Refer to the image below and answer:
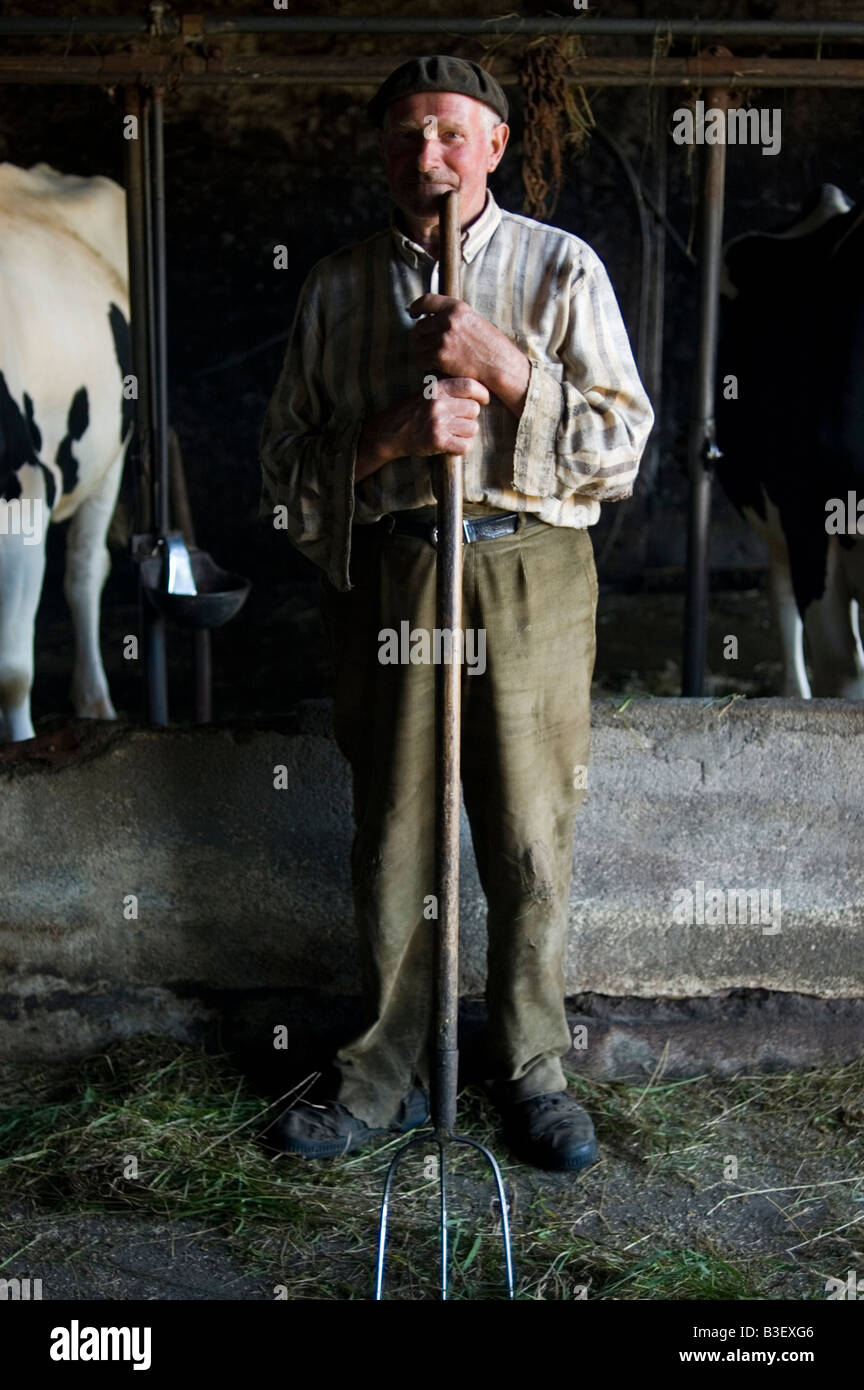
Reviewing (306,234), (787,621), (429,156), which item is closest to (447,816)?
(429,156)

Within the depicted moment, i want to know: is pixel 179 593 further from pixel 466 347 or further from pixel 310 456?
pixel 466 347

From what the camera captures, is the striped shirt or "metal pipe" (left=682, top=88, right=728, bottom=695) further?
"metal pipe" (left=682, top=88, right=728, bottom=695)

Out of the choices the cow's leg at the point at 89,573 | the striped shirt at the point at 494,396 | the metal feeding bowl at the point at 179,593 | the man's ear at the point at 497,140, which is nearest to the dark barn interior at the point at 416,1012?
the metal feeding bowl at the point at 179,593

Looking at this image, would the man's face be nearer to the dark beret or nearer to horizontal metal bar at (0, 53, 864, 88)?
the dark beret

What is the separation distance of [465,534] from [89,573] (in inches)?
134

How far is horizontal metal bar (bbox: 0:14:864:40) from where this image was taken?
3578mm

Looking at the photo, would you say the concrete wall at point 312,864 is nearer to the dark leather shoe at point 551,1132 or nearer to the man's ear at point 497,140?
the dark leather shoe at point 551,1132

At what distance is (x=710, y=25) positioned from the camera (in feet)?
12.2

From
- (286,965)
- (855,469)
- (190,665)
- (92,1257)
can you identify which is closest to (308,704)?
(286,965)

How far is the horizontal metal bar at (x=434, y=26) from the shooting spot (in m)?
3.58

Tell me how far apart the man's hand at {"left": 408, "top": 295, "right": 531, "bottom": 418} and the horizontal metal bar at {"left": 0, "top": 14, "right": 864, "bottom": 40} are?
134 cm

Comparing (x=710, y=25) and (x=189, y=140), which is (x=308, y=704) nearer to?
(x=710, y=25)

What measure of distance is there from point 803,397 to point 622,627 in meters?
2.81

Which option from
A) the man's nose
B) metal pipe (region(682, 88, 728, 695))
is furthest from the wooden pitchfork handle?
metal pipe (region(682, 88, 728, 695))
